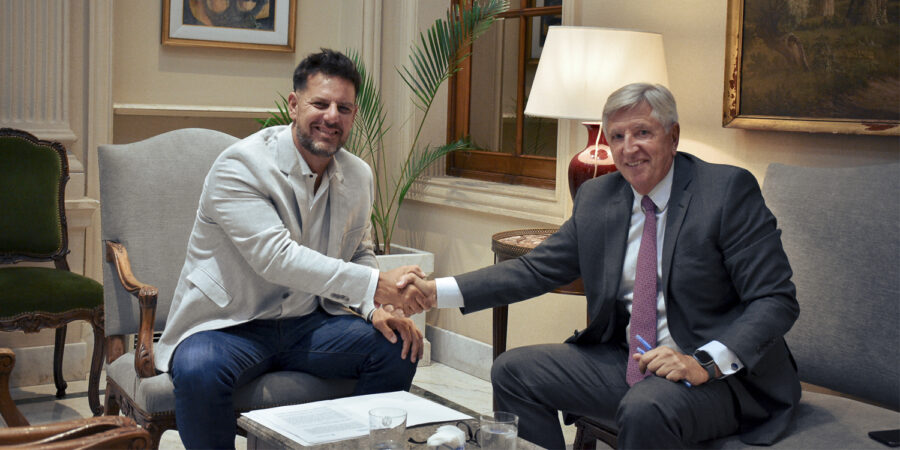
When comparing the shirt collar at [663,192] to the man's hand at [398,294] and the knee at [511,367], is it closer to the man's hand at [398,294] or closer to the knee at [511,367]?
the knee at [511,367]

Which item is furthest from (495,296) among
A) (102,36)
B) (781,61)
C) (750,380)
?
(102,36)

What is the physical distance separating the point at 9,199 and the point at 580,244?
7.96 ft

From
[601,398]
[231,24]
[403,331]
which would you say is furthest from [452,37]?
[601,398]

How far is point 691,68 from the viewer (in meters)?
3.27

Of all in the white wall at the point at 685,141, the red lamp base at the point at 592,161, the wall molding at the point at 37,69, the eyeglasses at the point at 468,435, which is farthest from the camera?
the wall molding at the point at 37,69

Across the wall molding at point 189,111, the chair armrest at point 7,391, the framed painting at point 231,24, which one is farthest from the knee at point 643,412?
the framed painting at point 231,24

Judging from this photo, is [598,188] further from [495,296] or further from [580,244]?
[495,296]

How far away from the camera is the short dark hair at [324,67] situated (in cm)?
270

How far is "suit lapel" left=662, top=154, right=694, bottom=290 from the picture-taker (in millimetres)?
2330

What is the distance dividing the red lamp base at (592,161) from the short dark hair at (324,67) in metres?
0.92

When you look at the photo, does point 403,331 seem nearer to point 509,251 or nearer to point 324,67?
point 509,251

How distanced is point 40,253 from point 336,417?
2.25 meters

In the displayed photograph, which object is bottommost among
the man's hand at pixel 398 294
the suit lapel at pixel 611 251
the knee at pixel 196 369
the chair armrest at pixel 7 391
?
the chair armrest at pixel 7 391

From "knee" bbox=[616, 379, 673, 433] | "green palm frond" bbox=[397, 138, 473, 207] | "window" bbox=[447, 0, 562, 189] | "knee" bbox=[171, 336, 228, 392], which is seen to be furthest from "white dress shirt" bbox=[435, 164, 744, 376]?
"green palm frond" bbox=[397, 138, 473, 207]
